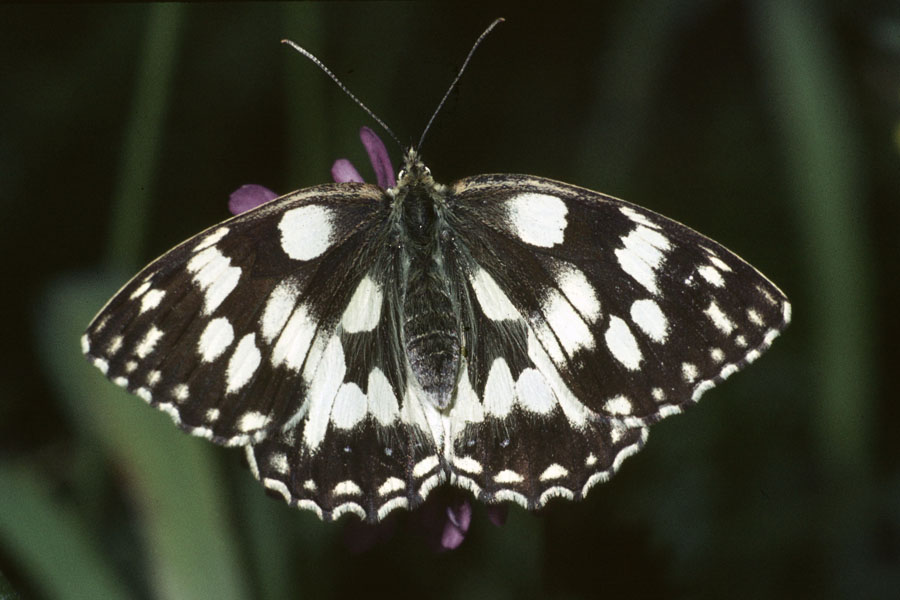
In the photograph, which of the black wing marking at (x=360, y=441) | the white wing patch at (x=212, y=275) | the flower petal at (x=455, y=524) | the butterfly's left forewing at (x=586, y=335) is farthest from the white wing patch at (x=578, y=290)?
the white wing patch at (x=212, y=275)

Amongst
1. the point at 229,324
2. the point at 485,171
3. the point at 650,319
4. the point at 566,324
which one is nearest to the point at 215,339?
the point at 229,324

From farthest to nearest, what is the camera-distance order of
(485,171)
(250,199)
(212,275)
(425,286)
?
(485,171) < (250,199) < (425,286) < (212,275)

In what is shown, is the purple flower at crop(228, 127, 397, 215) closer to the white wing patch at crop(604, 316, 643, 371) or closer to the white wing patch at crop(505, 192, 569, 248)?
the white wing patch at crop(505, 192, 569, 248)

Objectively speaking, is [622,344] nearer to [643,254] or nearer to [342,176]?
[643,254]

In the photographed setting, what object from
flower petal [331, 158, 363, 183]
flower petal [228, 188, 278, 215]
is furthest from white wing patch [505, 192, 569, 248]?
flower petal [228, 188, 278, 215]

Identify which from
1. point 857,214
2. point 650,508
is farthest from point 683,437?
point 857,214

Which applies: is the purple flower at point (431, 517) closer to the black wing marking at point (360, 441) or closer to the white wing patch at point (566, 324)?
the black wing marking at point (360, 441)

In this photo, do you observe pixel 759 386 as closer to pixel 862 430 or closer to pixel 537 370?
pixel 862 430
